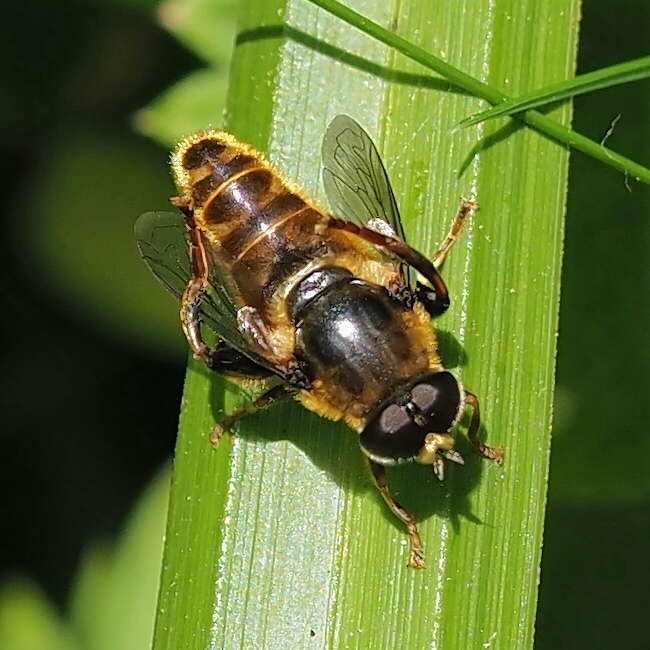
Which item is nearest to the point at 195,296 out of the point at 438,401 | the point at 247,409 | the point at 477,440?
the point at 247,409

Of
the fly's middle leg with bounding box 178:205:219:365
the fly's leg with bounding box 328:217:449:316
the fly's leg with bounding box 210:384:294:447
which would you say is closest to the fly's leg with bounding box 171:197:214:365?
the fly's middle leg with bounding box 178:205:219:365

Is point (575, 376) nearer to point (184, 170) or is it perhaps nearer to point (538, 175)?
point (538, 175)

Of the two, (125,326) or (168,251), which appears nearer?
(168,251)

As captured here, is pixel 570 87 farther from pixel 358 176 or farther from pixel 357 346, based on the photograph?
pixel 357 346

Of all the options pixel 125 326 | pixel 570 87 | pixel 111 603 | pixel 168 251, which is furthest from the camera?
pixel 125 326

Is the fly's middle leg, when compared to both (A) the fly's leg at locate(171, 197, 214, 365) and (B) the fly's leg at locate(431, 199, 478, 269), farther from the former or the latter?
Answer: (B) the fly's leg at locate(431, 199, 478, 269)

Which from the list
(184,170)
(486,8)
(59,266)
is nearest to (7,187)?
(59,266)
